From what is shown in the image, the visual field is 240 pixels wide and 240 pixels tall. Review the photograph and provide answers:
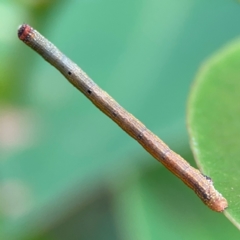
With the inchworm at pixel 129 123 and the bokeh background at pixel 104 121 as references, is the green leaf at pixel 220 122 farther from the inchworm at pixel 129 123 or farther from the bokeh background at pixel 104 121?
the bokeh background at pixel 104 121

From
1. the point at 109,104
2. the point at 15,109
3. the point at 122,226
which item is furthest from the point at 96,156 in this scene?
Result: the point at 109,104

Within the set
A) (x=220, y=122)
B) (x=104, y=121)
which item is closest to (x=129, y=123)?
(x=220, y=122)

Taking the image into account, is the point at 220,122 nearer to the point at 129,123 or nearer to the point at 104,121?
the point at 129,123

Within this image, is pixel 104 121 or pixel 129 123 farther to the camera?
pixel 104 121

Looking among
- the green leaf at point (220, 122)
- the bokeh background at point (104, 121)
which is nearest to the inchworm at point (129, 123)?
the green leaf at point (220, 122)

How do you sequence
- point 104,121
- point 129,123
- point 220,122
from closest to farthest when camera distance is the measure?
point 220,122 < point 129,123 < point 104,121

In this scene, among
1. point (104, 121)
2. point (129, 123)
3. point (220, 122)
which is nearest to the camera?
point (220, 122)
